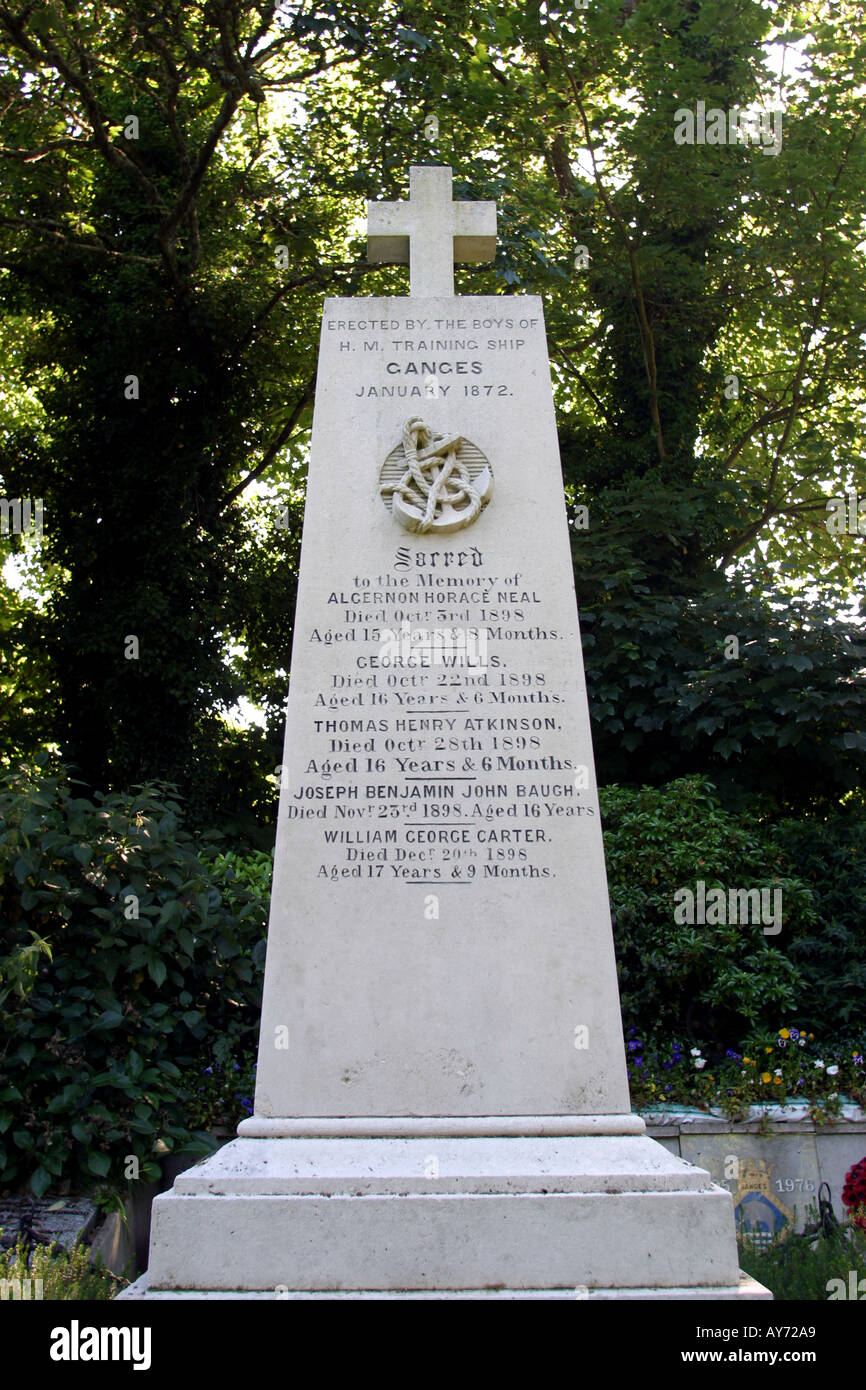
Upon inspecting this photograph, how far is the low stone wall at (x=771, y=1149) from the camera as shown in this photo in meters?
5.43

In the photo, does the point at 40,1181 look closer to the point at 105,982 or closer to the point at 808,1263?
the point at 105,982

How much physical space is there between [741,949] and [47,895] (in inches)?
154

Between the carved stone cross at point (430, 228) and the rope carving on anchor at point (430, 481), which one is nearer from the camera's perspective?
the rope carving on anchor at point (430, 481)

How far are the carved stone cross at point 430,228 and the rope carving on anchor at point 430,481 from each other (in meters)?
0.87

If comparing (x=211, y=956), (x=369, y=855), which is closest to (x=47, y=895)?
(x=211, y=956)

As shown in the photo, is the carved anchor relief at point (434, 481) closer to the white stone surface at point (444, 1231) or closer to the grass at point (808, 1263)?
the white stone surface at point (444, 1231)

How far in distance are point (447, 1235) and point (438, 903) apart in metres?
1.21

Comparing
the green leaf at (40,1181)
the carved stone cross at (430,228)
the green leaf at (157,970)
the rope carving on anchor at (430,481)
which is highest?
the carved stone cross at (430,228)

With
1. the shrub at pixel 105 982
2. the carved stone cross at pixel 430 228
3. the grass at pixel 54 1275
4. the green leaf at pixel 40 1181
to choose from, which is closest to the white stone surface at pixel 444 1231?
the grass at pixel 54 1275

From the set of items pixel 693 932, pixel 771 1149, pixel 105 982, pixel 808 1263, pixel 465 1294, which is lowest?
pixel 808 1263

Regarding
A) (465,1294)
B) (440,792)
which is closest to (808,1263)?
(465,1294)

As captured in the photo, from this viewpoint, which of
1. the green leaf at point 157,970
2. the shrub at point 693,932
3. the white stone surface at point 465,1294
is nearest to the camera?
the white stone surface at point 465,1294

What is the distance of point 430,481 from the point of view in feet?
16.3

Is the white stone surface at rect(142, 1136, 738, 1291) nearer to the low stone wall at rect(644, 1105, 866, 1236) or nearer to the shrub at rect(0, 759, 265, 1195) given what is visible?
the shrub at rect(0, 759, 265, 1195)
